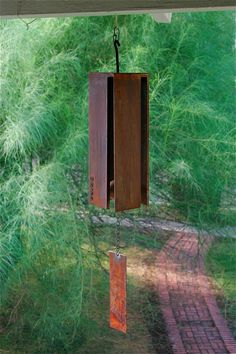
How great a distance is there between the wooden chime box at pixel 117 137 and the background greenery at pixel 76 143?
1599 millimetres

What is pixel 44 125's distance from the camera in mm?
3006

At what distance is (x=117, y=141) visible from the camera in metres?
1.20

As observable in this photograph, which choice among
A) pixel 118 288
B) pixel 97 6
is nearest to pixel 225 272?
pixel 118 288

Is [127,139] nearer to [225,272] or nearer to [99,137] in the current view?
[99,137]

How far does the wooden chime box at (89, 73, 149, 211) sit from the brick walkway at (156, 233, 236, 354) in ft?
5.52

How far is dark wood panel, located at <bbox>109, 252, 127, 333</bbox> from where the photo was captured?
129cm

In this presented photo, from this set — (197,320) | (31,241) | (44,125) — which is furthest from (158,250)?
(44,125)

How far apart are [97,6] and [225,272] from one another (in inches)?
79.6

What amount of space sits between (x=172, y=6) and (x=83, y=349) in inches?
91.1

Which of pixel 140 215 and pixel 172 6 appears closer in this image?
pixel 172 6

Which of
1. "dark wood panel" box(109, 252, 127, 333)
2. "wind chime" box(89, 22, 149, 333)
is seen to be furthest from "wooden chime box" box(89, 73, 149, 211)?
"dark wood panel" box(109, 252, 127, 333)

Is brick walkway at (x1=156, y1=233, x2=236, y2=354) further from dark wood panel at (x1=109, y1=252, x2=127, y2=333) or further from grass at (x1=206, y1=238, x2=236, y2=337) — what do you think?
dark wood panel at (x1=109, y1=252, x2=127, y2=333)

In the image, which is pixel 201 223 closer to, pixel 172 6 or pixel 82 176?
pixel 82 176

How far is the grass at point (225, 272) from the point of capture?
9.48 feet
